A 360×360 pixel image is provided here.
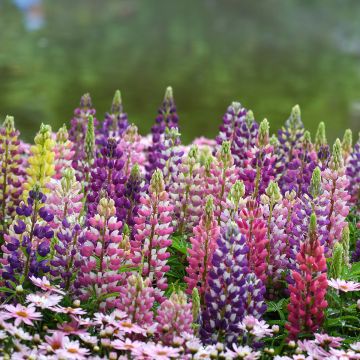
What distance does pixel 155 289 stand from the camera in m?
5.52

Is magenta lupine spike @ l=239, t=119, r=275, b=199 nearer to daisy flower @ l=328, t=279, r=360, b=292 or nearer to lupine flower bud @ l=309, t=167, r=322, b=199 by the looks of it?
lupine flower bud @ l=309, t=167, r=322, b=199

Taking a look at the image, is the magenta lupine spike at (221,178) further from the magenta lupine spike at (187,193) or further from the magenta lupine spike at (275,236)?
the magenta lupine spike at (275,236)

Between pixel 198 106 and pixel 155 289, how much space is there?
15.4 metres

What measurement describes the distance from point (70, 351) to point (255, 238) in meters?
1.72

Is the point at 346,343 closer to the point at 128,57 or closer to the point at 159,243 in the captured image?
the point at 159,243

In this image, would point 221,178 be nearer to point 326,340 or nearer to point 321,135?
point 321,135

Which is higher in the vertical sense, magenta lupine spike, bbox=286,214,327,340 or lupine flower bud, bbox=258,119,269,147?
lupine flower bud, bbox=258,119,269,147

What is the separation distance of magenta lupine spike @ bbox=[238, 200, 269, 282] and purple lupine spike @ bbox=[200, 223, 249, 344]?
592 mm

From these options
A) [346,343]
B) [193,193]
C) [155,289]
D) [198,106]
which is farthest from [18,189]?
[198,106]

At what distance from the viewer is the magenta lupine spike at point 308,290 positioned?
528 centimetres

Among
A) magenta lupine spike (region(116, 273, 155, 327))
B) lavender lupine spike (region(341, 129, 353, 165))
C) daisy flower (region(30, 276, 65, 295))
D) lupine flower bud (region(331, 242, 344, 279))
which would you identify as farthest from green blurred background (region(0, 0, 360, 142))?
magenta lupine spike (region(116, 273, 155, 327))

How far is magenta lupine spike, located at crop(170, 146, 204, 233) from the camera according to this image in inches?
262

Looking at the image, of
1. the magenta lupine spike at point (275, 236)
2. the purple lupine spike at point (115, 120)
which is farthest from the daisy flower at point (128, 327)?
the purple lupine spike at point (115, 120)

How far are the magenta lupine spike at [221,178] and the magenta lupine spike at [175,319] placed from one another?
1726mm
